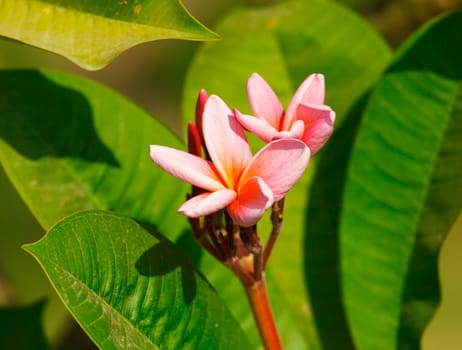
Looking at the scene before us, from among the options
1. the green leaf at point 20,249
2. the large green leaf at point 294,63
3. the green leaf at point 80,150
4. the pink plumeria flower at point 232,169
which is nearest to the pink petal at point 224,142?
the pink plumeria flower at point 232,169

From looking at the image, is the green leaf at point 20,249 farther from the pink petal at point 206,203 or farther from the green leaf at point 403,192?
the pink petal at point 206,203

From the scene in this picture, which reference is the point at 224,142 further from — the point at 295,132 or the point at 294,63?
the point at 294,63

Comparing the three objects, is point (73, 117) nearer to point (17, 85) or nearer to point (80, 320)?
point (17, 85)

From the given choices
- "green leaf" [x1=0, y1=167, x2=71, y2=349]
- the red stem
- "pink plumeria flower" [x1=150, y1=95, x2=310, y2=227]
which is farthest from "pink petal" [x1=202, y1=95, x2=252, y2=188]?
"green leaf" [x1=0, y1=167, x2=71, y2=349]

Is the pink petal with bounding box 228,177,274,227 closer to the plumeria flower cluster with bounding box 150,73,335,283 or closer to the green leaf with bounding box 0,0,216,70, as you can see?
the plumeria flower cluster with bounding box 150,73,335,283

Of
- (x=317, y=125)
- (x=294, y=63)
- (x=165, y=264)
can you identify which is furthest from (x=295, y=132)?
(x=294, y=63)

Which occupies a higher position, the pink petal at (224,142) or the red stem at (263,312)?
the pink petal at (224,142)

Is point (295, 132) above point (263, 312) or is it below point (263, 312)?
above
